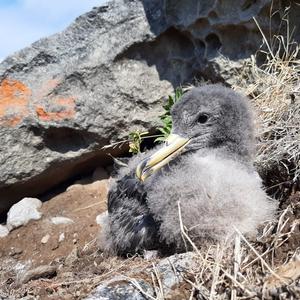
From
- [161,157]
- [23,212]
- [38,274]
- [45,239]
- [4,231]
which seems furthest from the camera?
[23,212]

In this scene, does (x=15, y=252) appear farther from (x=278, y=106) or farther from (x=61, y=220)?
(x=278, y=106)

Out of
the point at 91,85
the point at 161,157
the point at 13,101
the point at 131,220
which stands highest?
the point at 13,101

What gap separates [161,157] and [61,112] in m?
2.12

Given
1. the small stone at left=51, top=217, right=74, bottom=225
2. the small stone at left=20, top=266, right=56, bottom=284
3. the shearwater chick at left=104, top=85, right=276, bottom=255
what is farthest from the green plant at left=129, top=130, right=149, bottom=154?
the small stone at left=20, top=266, right=56, bottom=284

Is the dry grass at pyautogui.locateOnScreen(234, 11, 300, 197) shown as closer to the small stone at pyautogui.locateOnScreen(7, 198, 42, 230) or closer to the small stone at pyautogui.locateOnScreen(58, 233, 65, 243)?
the small stone at pyautogui.locateOnScreen(58, 233, 65, 243)

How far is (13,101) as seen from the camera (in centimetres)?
607

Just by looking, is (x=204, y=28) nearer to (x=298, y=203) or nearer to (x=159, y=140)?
(x=159, y=140)

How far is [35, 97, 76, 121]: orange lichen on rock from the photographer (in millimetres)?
5949

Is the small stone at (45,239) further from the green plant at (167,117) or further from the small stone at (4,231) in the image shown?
the green plant at (167,117)

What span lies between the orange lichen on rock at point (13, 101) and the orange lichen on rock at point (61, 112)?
0.14m

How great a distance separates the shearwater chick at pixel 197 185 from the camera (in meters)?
3.82

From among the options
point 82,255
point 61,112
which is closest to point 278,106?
point 82,255

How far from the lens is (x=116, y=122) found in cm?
597

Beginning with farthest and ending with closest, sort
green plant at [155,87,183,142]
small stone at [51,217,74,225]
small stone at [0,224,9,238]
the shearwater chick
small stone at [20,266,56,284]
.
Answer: small stone at [0,224,9,238]
small stone at [51,217,74,225]
green plant at [155,87,183,142]
small stone at [20,266,56,284]
the shearwater chick
